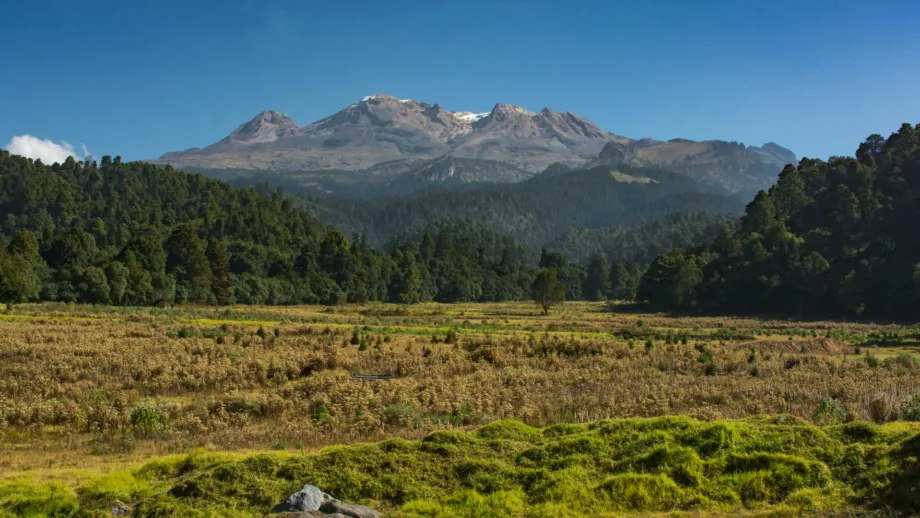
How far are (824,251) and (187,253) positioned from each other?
313ft

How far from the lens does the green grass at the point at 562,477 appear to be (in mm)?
10828

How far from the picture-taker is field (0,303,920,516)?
1121cm

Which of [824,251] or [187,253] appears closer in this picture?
[824,251]

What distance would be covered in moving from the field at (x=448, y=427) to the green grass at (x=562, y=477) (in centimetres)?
4

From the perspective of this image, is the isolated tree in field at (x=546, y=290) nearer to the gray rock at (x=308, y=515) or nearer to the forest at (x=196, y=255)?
the forest at (x=196, y=255)

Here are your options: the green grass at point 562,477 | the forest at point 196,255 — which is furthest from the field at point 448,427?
the forest at point 196,255

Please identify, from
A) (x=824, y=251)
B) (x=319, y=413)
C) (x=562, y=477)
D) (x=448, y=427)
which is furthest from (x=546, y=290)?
(x=562, y=477)

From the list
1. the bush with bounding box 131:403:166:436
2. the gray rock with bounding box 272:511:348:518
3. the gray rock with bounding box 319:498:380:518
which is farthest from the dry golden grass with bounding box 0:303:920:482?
the gray rock with bounding box 272:511:348:518

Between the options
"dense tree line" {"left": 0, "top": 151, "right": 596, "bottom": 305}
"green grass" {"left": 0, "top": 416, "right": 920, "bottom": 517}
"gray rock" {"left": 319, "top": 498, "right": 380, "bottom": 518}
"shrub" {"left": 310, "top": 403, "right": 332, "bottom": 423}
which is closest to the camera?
"gray rock" {"left": 319, "top": 498, "right": 380, "bottom": 518}

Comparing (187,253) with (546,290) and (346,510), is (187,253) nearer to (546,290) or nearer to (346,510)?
(546,290)

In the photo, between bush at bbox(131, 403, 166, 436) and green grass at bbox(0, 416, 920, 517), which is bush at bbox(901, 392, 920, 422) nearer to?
green grass at bbox(0, 416, 920, 517)

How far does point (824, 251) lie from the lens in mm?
102000

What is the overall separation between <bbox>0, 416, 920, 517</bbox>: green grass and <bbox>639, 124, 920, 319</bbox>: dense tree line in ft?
252

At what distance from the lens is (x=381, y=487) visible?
1161 cm
